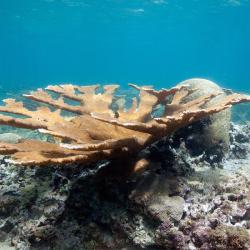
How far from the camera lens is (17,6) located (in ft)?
171

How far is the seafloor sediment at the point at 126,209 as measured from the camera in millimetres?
3761

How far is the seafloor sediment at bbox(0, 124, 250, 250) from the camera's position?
3.76 m

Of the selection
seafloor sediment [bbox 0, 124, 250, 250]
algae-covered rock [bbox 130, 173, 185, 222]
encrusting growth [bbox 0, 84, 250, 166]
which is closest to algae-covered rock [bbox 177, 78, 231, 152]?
encrusting growth [bbox 0, 84, 250, 166]

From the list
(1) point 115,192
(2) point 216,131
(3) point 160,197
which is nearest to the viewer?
(3) point 160,197

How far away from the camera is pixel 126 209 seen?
4062 mm

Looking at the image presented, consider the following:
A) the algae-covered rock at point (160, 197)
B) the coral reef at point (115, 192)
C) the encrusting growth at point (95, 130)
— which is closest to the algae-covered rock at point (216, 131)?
the encrusting growth at point (95, 130)

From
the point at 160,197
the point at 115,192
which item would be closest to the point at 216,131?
the point at 160,197

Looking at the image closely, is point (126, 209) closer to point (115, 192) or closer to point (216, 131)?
point (115, 192)

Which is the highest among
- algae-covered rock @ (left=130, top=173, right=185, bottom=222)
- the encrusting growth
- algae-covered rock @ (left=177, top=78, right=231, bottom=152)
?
the encrusting growth

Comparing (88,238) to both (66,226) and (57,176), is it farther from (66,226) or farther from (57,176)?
(57,176)

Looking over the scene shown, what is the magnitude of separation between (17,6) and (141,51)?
469 feet

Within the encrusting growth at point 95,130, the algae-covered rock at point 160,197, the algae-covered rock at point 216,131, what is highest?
the encrusting growth at point 95,130

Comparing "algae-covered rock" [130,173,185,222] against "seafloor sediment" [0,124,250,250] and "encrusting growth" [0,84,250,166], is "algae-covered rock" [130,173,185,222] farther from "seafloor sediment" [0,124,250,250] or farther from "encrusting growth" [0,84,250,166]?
"encrusting growth" [0,84,250,166]

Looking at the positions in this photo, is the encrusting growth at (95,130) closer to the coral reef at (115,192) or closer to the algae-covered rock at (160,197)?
the coral reef at (115,192)
